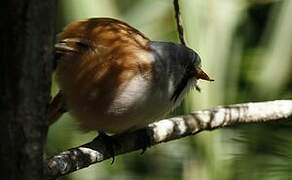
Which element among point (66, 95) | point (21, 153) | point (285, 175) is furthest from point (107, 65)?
point (21, 153)

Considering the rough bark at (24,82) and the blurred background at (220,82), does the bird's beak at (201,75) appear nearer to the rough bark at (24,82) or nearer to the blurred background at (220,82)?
the blurred background at (220,82)

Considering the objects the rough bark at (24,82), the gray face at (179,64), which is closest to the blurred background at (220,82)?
the gray face at (179,64)

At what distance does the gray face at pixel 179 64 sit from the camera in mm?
1313

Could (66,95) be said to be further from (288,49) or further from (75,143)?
(288,49)

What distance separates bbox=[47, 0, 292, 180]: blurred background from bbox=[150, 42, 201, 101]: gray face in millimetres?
40

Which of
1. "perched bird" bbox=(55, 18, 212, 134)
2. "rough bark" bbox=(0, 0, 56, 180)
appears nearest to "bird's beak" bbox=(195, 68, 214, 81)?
"perched bird" bbox=(55, 18, 212, 134)

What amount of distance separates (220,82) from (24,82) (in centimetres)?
76

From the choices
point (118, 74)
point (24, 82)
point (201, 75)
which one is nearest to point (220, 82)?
point (201, 75)

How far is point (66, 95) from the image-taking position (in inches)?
49.1

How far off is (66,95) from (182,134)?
221 mm

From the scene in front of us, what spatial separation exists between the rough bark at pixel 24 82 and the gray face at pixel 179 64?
26.2 inches

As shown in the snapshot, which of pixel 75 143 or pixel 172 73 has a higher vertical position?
pixel 172 73

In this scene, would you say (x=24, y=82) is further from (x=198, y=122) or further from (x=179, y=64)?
(x=179, y=64)

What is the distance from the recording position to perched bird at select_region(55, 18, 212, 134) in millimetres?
1175
